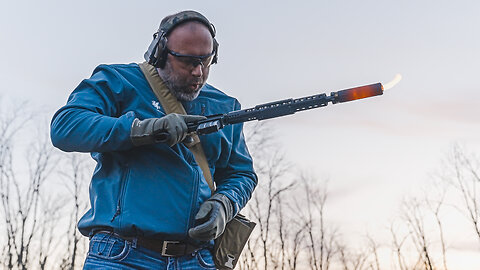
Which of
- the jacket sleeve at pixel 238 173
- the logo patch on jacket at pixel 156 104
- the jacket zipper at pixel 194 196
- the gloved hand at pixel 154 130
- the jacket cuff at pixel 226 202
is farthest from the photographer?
the jacket sleeve at pixel 238 173

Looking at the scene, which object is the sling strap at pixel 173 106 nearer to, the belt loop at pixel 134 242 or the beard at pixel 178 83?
the beard at pixel 178 83

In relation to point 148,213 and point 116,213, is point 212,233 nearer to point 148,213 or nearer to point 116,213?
point 148,213

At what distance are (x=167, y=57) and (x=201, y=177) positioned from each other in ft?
2.42

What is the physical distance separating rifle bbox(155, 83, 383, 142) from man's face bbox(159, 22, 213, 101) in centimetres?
26

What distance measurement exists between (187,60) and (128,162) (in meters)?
0.67

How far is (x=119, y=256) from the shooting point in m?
2.40

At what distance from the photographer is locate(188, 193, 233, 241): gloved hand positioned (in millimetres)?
2467

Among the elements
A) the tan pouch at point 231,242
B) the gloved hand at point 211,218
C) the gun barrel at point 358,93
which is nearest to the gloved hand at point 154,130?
the gloved hand at point 211,218

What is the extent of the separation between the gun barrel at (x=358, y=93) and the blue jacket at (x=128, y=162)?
77cm

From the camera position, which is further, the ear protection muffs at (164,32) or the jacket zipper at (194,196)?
the ear protection muffs at (164,32)

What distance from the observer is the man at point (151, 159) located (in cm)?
240

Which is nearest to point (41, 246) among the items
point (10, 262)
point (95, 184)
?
point (10, 262)

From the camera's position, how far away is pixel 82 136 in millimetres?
2396

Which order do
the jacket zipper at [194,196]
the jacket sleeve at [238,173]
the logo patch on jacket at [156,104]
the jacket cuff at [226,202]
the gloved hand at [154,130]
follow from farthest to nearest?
the jacket sleeve at [238,173] → the logo patch on jacket at [156,104] → the jacket cuff at [226,202] → the jacket zipper at [194,196] → the gloved hand at [154,130]
